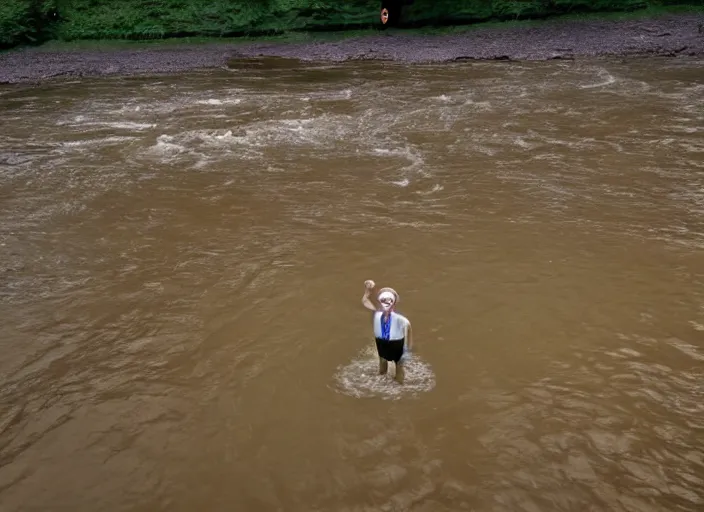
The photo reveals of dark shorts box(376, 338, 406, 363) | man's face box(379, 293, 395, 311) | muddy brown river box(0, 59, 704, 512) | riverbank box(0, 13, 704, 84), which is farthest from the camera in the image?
riverbank box(0, 13, 704, 84)

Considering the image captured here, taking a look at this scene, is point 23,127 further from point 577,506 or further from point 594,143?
point 577,506

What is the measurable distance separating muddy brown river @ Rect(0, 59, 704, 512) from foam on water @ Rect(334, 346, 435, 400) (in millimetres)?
30

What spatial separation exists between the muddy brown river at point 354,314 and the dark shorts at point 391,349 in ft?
1.12

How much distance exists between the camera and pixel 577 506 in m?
4.94

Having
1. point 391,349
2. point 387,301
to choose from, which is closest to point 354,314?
point 391,349

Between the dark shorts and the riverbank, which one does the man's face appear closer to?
the dark shorts

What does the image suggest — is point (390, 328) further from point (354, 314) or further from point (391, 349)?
point (354, 314)

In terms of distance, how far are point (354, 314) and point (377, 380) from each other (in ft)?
4.11

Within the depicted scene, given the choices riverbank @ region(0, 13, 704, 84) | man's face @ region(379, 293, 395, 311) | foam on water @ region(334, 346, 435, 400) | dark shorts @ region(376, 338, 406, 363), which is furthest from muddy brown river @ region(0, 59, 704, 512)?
riverbank @ region(0, 13, 704, 84)

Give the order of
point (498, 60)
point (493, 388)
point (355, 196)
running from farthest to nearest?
point (498, 60) < point (355, 196) < point (493, 388)

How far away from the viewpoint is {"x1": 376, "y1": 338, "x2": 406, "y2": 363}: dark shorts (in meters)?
5.98

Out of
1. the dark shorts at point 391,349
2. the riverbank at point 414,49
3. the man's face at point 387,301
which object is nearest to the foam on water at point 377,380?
the dark shorts at point 391,349

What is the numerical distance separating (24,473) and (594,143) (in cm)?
1110

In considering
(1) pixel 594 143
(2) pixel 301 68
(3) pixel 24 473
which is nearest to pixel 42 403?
(3) pixel 24 473
